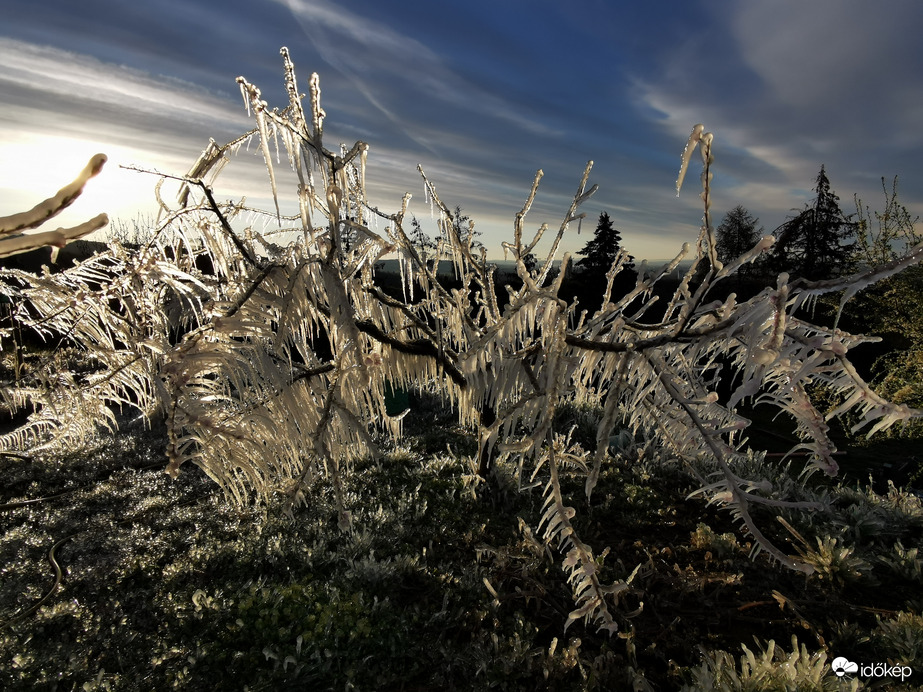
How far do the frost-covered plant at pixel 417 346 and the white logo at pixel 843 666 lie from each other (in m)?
1.09

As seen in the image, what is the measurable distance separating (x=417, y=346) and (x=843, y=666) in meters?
3.14

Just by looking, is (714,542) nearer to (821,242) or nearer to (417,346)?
(417,346)

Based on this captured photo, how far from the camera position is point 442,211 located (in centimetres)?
323

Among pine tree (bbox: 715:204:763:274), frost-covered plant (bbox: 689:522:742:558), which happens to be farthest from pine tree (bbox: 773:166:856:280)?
frost-covered plant (bbox: 689:522:742:558)

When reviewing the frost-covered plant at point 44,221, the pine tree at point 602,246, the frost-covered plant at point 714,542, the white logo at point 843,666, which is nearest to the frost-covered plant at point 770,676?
the white logo at point 843,666

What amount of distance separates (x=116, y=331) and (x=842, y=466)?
432 inches

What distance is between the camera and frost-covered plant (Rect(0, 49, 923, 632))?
178 centimetres

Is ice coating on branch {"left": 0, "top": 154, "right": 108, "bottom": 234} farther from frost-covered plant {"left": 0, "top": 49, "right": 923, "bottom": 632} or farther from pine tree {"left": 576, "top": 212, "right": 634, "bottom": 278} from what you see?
pine tree {"left": 576, "top": 212, "right": 634, "bottom": 278}

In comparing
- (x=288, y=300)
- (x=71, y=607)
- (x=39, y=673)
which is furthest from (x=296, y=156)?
(x=71, y=607)

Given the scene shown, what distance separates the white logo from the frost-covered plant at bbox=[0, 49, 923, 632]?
1.09 m

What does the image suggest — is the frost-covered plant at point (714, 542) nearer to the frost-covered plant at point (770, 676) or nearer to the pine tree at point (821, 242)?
the frost-covered plant at point (770, 676)

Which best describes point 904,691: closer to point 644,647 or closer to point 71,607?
point 644,647

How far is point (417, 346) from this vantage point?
123 inches

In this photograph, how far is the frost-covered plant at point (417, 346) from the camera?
178 centimetres
